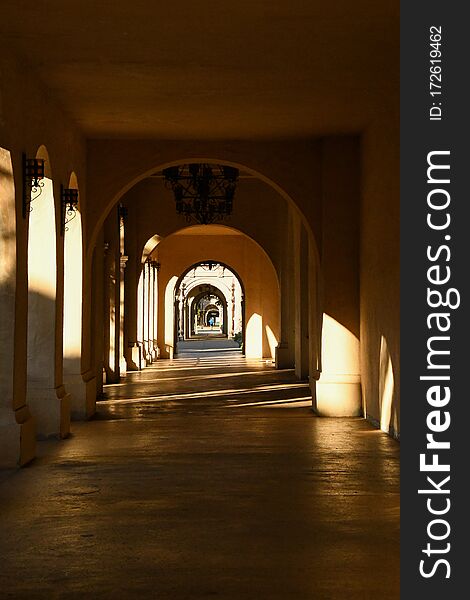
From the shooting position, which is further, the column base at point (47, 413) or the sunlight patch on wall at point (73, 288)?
the sunlight patch on wall at point (73, 288)

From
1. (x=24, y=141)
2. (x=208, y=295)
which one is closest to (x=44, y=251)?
(x=24, y=141)

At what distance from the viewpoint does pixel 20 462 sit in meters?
9.80

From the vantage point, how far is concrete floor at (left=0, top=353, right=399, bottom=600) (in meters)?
5.83

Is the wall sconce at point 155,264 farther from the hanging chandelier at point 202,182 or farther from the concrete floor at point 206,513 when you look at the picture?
Answer: the concrete floor at point 206,513

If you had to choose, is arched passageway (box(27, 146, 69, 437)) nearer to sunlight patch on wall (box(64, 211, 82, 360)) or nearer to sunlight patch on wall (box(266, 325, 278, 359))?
sunlight patch on wall (box(64, 211, 82, 360))

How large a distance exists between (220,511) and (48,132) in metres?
5.41

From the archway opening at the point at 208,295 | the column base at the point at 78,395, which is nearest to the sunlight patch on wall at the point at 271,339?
the archway opening at the point at 208,295

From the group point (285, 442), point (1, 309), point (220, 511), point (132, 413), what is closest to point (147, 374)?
point (132, 413)

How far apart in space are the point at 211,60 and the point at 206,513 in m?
4.42

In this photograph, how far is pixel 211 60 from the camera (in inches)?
392

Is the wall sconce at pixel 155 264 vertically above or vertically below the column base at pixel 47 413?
above

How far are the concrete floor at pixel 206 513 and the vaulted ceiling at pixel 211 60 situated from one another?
373 centimetres

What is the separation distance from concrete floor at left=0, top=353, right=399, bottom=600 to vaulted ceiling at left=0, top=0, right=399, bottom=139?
12.2 feet

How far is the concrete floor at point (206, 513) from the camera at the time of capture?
5832mm
